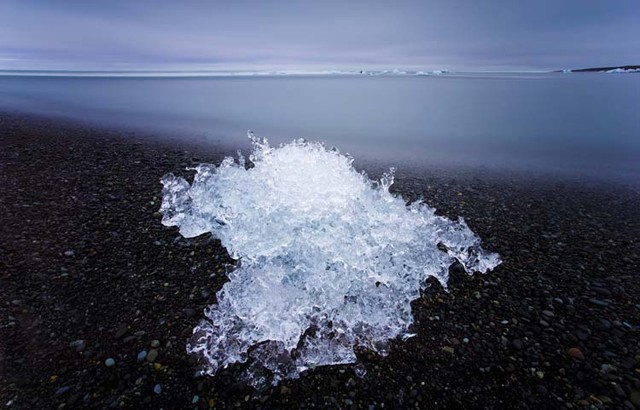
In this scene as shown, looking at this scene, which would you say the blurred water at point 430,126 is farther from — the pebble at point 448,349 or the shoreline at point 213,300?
the pebble at point 448,349

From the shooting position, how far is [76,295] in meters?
3.18

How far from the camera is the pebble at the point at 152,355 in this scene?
2.62 meters

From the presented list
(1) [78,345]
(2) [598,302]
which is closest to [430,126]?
(2) [598,302]

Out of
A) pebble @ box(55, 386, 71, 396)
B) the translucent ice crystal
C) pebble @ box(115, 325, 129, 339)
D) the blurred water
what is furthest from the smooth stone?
the blurred water

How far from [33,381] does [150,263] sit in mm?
1438

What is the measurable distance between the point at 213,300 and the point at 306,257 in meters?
1.02

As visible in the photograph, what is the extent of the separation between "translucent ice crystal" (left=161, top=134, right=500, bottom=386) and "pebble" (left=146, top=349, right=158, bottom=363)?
249 mm

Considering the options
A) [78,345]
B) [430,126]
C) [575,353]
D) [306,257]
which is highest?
[430,126]

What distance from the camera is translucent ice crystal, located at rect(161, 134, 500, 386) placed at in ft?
9.32

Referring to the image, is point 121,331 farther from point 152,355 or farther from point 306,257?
point 306,257

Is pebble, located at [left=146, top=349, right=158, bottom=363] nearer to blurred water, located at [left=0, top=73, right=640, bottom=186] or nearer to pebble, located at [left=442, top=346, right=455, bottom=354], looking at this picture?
pebble, located at [left=442, top=346, right=455, bottom=354]

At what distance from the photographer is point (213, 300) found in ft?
10.7

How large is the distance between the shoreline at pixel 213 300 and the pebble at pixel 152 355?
0.03 metres

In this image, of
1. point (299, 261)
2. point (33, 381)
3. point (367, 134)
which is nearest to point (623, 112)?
point (367, 134)
